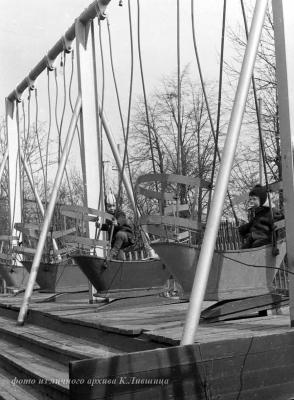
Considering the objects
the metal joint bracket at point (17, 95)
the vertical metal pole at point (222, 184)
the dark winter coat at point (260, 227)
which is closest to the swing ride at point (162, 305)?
Result: the vertical metal pole at point (222, 184)

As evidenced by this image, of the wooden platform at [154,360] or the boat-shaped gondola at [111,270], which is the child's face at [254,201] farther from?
Answer: the boat-shaped gondola at [111,270]

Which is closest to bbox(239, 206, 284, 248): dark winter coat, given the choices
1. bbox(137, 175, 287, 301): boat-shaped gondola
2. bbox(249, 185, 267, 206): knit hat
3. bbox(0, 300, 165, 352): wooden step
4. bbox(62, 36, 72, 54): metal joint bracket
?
bbox(249, 185, 267, 206): knit hat

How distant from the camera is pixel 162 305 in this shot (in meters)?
6.27

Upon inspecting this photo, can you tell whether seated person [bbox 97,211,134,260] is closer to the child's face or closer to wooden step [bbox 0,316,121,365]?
wooden step [bbox 0,316,121,365]

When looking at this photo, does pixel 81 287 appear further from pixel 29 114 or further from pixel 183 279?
pixel 183 279

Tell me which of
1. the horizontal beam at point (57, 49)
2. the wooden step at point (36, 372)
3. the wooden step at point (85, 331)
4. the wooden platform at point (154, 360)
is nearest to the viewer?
the wooden platform at point (154, 360)

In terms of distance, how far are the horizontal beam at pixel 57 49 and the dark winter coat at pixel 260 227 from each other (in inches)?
141

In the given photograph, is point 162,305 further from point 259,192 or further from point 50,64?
point 50,64

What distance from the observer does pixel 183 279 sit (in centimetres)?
459

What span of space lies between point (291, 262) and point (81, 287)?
488 cm

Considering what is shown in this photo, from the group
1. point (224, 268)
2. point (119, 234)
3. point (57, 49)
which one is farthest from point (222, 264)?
point (57, 49)

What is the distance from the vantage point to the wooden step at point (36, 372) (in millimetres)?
3646

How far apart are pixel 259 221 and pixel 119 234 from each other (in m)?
2.47

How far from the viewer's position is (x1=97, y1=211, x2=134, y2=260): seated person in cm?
715
